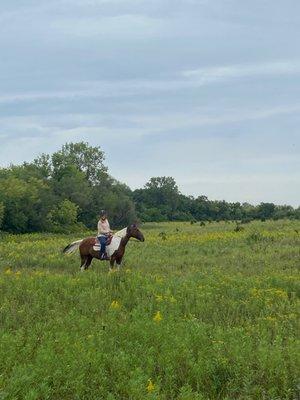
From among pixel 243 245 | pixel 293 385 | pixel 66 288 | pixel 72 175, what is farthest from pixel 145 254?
pixel 72 175

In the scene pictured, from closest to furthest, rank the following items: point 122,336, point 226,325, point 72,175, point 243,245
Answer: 1. point 122,336
2. point 226,325
3. point 243,245
4. point 72,175

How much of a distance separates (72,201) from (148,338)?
62290 millimetres

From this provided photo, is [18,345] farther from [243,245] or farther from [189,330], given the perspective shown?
[243,245]

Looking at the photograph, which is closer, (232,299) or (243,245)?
(232,299)

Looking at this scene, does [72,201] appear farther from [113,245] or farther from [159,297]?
[159,297]

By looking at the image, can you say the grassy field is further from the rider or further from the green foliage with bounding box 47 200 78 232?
the green foliage with bounding box 47 200 78 232

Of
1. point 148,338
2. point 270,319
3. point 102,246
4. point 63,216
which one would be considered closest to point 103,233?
point 102,246

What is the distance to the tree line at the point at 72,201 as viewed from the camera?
5722 centimetres

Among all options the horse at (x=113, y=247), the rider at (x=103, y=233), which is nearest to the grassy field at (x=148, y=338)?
the horse at (x=113, y=247)

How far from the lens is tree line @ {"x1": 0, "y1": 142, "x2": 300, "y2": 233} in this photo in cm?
5722

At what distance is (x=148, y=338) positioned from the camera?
25.5 ft

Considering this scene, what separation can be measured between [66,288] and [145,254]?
11.1m

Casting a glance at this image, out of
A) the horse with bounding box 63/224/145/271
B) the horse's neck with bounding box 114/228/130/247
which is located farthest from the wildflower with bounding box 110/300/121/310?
the horse's neck with bounding box 114/228/130/247

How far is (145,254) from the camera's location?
23.4 metres
